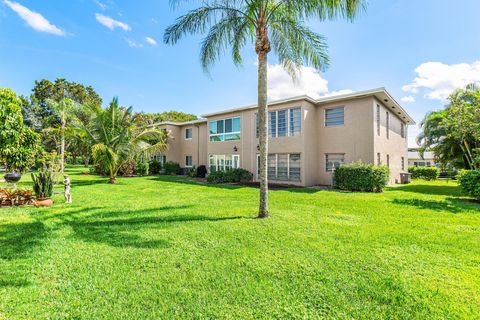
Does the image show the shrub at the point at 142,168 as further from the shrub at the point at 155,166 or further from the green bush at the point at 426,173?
the green bush at the point at 426,173

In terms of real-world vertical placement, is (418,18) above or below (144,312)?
above

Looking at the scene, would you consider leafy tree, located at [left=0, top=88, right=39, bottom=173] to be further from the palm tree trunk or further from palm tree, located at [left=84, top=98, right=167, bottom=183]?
palm tree, located at [left=84, top=98, right=167, bottom=183]

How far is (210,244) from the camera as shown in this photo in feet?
17.3

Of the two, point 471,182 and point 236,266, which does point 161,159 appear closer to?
point 236,266

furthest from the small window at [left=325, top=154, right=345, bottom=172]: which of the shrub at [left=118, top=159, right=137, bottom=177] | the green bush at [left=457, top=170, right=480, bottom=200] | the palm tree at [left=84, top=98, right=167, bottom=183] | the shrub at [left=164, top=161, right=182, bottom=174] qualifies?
the shrub at [left=118, top=159, right=137, bottom=177]

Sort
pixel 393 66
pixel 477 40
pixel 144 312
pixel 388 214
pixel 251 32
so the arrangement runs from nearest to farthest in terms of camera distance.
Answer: pixel 144 312 → pixel 388 214 → pixel 251 32 → pixel 477 40 → pixel 393 66

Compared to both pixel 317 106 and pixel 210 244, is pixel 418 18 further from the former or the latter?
pixel 210 244

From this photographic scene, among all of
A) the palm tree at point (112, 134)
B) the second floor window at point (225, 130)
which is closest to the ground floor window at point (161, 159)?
the second floor window at point (225, 130)

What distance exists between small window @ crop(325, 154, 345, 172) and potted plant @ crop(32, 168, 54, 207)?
16.2 m

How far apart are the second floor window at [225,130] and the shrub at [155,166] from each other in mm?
8612

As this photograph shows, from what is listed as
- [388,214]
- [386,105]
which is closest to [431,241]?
[388,214]

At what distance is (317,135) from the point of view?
1778 centimetres

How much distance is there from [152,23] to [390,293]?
12.8 meters

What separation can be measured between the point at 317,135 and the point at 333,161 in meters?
2.26
